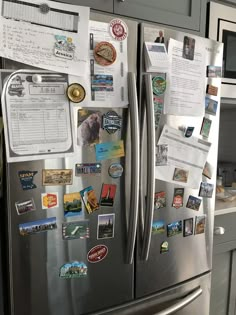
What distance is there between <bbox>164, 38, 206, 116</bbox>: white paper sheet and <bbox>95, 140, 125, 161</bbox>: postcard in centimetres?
22

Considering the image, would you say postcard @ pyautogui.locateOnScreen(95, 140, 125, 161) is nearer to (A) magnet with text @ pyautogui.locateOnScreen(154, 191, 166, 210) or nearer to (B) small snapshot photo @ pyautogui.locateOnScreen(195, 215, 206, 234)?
(A) magnet with text @ pyautogui.locateOnScreen(154, 191, 166, 210)

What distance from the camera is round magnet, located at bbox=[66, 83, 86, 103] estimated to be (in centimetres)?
100

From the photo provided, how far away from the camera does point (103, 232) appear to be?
43.9 inches

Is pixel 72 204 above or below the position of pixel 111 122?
below

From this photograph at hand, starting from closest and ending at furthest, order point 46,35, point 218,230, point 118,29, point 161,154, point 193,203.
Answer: point 46,35, point 118,29, point 161,154, point 193,203, point 218,230

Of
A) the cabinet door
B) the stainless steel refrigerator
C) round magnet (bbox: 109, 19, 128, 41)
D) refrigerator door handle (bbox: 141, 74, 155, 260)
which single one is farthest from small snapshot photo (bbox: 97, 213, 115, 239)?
the cabinet door

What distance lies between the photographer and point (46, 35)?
3.17ft

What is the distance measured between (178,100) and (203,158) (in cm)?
26

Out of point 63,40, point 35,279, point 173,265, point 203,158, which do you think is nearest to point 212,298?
point 173,265

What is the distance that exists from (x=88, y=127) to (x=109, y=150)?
104 millimetres

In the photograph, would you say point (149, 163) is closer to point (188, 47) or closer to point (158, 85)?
point (158, 85)

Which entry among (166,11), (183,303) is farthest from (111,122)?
(183,303)

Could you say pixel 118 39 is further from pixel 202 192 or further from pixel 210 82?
pixel 202 192

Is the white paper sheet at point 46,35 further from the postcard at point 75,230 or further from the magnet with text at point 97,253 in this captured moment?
the magnet with text at point 97,253
